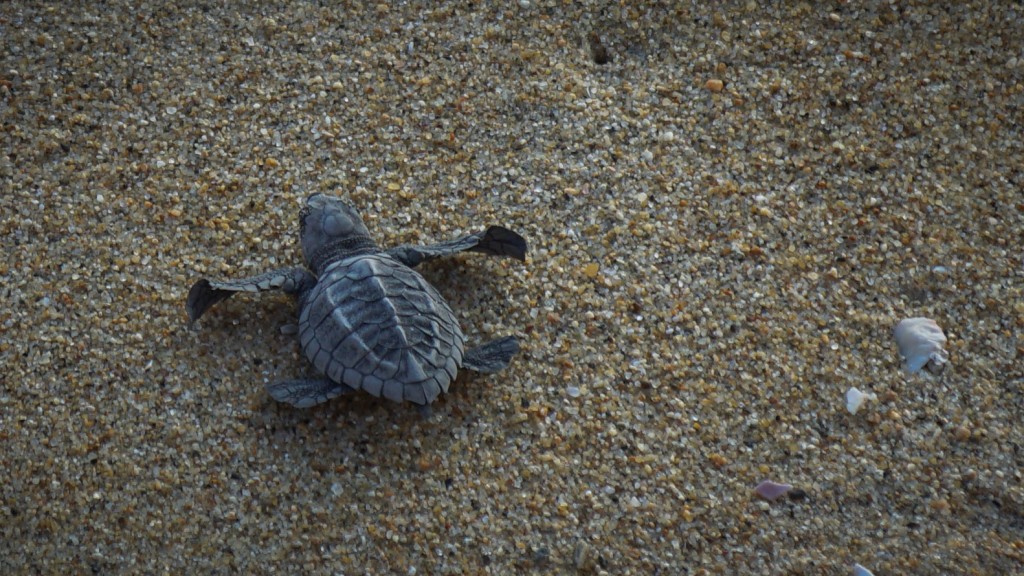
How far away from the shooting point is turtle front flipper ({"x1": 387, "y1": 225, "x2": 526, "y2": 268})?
254 centimetres

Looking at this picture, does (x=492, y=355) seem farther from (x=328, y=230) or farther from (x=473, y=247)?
(x=328, y=230)

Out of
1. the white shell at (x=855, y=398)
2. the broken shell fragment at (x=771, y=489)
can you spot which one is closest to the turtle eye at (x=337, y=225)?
the broken shell fragment at (x=771, y=489)

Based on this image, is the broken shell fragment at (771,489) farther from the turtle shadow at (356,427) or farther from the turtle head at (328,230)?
the turtle head at (328,230)

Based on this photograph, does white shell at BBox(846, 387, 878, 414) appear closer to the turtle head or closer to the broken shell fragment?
the broken shell fragment

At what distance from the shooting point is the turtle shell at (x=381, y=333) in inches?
86.1

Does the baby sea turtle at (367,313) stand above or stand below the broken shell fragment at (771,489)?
above

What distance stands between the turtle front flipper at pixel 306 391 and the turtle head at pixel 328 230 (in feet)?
1.24

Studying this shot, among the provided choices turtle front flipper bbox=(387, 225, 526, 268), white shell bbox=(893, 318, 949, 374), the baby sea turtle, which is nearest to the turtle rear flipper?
the baby sea turtle

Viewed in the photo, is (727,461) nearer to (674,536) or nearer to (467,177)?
(674,536)

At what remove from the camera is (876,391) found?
245 centimetres

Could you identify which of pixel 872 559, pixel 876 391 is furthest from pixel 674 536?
pixel 876 391

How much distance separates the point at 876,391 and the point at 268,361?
1608mm

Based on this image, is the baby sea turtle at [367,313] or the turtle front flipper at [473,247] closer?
the baby sea turtle at [367,313]

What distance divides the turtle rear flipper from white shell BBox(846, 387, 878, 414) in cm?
88
